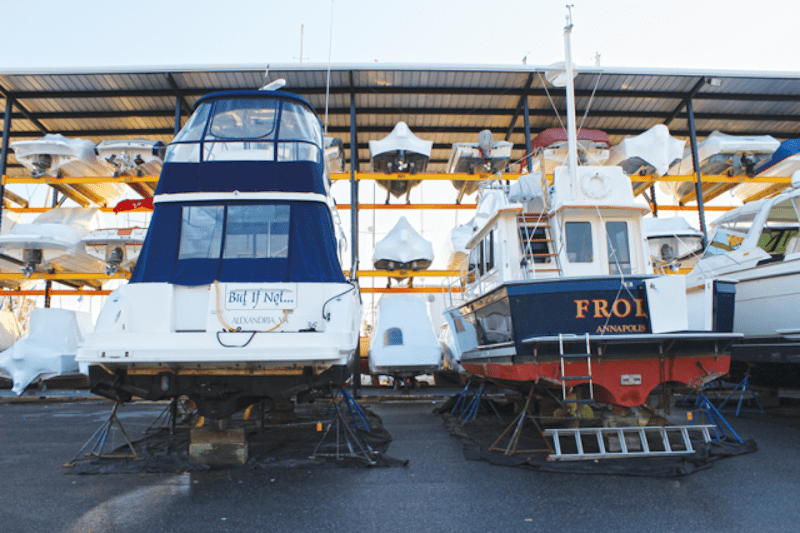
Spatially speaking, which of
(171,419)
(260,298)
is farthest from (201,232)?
(171,419)

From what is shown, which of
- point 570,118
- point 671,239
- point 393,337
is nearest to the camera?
point 570,118

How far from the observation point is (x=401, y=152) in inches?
464

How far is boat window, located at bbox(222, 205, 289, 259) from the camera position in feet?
15.8

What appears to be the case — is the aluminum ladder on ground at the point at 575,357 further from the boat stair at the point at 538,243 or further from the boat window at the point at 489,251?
the boat window at the point at 489,251

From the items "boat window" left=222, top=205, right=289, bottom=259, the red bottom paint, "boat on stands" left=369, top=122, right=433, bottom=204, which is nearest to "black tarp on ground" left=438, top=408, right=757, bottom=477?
the red bottom paint

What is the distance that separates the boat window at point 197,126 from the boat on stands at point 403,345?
6.03m

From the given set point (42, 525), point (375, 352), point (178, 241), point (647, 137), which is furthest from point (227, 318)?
point (647, 137)

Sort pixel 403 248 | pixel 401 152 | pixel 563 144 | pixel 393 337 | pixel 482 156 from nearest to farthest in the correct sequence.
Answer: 1. pixel 393 337
2. pixel 563 144
3. pixel 401 152
4. pixel 403 248
5. pixel 482 156

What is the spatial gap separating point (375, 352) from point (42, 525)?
276 inches

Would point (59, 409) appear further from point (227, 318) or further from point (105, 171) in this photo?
point (227, 318)

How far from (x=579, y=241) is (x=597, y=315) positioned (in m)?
1.59

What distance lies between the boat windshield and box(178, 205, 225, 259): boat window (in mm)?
619

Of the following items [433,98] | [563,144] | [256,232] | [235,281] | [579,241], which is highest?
[433,98]

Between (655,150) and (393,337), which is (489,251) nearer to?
(393,337)
